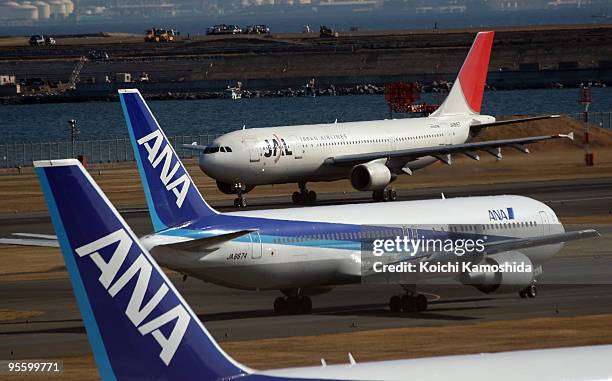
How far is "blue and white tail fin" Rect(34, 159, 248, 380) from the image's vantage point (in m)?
19.0

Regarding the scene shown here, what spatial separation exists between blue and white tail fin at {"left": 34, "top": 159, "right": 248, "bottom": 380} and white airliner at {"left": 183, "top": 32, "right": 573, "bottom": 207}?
5738cm

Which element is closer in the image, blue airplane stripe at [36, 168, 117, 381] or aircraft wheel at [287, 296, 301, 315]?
blue airplane stripe at [36, 168, 117, 381]

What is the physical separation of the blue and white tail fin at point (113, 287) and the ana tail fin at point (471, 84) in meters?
71.6

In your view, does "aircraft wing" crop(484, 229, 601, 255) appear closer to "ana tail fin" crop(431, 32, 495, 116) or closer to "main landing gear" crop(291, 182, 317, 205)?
"main landing gear" crop(291, 182, 317, 205)

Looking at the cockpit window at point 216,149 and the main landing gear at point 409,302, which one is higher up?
the cockpit window at point 216,149

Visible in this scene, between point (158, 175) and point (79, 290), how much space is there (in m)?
24.8

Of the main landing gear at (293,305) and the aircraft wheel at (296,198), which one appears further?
the aircraft wheel at (296,198)

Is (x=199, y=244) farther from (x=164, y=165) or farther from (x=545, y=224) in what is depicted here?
(x=545, y=224)

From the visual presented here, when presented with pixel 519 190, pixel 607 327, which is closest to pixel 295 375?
pixel 607 327

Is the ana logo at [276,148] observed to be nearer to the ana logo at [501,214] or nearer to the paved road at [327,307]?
the paved road at [327,307]

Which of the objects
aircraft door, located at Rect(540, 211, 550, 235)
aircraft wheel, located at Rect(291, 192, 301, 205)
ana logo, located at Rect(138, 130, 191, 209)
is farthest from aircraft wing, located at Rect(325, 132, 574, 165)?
ana logo, located at Rect(138, 130, 191, 209)

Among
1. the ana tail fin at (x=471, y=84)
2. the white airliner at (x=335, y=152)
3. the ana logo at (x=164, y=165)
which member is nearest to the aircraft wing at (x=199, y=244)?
the ana logo at (x=164, y=165)

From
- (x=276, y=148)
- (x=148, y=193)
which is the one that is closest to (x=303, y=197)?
(x=276, y=148)

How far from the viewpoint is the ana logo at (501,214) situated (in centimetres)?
4578
